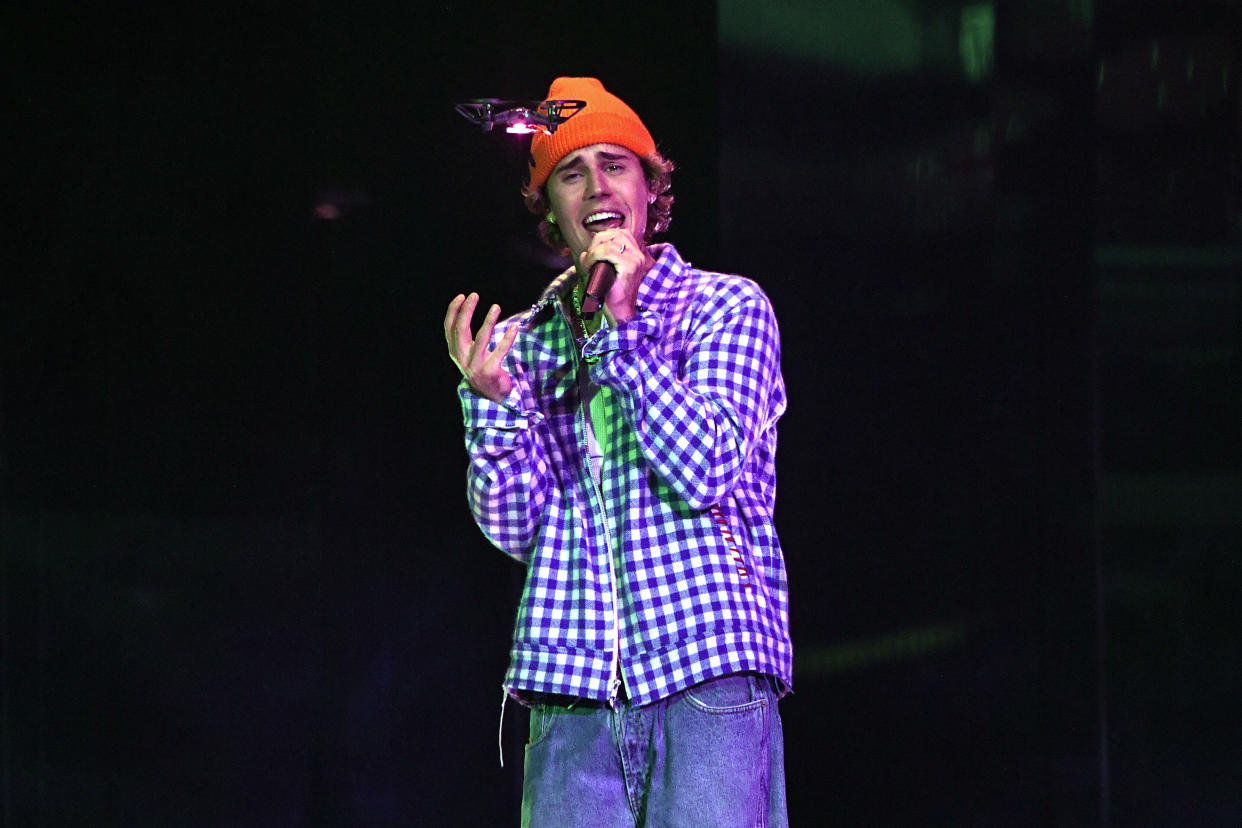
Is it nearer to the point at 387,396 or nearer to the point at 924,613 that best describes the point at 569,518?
the point at 924,613

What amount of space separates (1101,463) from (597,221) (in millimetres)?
897

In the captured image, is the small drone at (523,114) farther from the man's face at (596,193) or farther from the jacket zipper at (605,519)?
the jacket zipper at (605,519)

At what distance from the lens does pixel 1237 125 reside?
1.99 meters

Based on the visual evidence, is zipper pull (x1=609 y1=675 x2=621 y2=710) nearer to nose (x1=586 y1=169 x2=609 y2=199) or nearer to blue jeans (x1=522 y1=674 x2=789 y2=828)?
blue jeans (x1=522 y1=674 x2=789 y2=828)

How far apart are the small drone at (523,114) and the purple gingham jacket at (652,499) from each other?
25 cm

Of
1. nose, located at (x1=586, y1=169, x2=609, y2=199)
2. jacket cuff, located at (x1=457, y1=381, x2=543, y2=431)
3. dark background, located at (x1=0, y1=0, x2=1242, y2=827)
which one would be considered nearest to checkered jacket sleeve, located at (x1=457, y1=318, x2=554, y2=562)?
jacket cuff, located at (x1=457, y1=381, x2=543, y2=431)

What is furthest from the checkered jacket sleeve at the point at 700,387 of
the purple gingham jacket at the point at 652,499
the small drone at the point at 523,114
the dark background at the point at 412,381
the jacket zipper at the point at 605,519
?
the dark background at the point at 412,381

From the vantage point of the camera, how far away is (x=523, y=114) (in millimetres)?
1770

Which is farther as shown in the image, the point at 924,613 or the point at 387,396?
the point at 387,396

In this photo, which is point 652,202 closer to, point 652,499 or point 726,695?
point 652,499

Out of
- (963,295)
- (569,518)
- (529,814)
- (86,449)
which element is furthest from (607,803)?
(86,449)

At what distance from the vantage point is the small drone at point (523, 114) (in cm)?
176

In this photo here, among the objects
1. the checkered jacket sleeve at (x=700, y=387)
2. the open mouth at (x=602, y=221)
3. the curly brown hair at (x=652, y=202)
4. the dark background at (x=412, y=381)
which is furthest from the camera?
the dark background at (x=412, y=381)

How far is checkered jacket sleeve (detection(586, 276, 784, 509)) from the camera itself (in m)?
1.46
